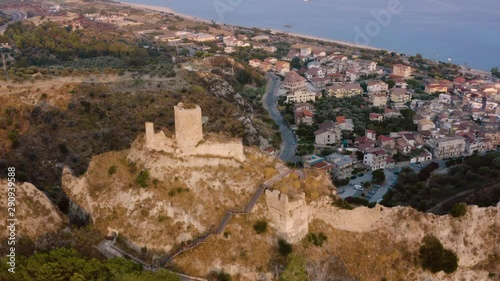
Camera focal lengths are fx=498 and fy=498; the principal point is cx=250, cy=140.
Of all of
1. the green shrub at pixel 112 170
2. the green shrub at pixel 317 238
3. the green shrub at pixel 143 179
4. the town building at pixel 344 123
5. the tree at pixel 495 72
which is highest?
the tree at pixel 495 72

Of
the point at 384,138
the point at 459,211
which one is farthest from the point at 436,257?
the point at 384,138

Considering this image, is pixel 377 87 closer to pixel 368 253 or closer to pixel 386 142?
pixel 386 142

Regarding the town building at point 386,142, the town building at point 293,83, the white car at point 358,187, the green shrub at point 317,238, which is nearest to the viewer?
the green shrub at point 317,238

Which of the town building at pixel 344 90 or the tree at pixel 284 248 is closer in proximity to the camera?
the tree at pixel 284 248

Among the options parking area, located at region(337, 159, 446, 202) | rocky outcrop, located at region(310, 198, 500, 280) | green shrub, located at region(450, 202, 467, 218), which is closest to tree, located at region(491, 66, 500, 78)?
parking area, located at region(337, 159, 446, 202)

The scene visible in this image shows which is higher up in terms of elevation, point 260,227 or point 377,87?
point 377,87

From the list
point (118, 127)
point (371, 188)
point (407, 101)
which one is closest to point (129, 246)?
point (118, 127)

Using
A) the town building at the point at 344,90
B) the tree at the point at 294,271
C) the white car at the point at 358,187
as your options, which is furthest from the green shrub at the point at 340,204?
the town building at the point at 344,90

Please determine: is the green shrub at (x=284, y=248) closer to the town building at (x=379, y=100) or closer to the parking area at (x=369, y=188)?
the parking area at (x=369, y=188)

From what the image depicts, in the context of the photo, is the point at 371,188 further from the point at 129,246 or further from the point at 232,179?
the point at 129,246
